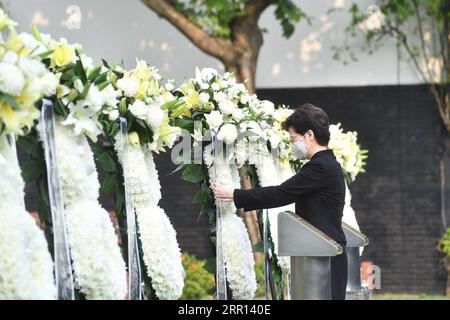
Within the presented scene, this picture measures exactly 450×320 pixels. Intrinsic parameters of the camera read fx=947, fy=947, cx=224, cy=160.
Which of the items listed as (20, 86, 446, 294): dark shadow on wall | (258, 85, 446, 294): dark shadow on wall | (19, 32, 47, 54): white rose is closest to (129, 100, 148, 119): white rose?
(19, 32, 47, 54): white rose

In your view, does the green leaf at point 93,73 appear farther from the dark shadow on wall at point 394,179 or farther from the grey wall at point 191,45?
the dark shadow on wall at point 394,179

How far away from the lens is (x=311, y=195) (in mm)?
4168

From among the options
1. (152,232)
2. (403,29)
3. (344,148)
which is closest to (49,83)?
(152,232)

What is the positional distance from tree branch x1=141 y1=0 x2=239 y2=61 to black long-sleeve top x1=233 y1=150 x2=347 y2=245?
18.8ft

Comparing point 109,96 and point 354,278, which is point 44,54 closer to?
point 109,96

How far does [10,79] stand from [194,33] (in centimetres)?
698

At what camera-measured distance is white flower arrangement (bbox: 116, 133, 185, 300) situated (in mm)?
3658

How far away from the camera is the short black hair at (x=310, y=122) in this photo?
4.17m

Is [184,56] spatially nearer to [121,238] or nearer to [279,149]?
[279,149]

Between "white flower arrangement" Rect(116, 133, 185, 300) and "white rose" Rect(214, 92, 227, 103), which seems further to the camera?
"white rose" Rect(214, 92, 227, 103)

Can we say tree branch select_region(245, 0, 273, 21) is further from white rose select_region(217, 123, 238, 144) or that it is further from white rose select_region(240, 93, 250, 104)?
white rose select_region(217, 123, 238, 144)

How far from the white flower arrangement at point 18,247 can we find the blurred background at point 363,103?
7.06m

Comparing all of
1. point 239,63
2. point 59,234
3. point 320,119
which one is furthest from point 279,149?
point 239,63

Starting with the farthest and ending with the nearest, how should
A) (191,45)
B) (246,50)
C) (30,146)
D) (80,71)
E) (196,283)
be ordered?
1. (191,45)
2. (246,50)
3. (196,283)
4. (80,71)
5. (30,146)
